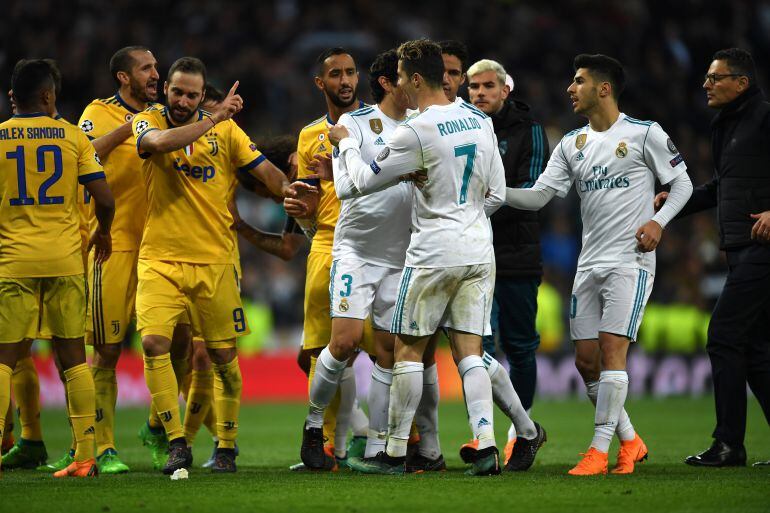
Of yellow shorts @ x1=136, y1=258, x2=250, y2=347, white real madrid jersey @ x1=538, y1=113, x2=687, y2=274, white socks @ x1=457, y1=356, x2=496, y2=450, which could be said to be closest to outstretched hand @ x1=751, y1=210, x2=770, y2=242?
white real madrid jersey @ x1=538, y1=113, x2=687, y2=274

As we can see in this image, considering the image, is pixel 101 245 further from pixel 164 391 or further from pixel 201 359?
pixel 201 359

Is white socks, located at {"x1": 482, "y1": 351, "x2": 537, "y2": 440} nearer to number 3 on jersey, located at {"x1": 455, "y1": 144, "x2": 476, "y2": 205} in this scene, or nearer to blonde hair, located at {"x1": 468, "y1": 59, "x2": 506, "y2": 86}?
number 3 on jersey, located at {"x1": 455, "y1": 144, "x2": 476, "y2": 205}

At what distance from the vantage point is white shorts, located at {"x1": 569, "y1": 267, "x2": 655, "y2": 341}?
23.2ft

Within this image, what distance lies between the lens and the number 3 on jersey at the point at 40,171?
6973 mm

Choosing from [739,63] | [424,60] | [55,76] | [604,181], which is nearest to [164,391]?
[55,76]

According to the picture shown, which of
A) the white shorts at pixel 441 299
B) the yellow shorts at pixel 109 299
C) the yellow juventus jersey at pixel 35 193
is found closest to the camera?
the white shorts at pixel 441 299

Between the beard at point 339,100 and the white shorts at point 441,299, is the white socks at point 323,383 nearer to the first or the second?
the white shorts at point 441,299

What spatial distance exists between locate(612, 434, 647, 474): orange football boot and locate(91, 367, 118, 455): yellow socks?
140 inches

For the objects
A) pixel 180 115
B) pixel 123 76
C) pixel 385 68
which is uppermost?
pixel 123 76

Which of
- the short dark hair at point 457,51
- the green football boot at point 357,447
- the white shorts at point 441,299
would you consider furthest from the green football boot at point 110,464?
the short dark hair at point 457,51

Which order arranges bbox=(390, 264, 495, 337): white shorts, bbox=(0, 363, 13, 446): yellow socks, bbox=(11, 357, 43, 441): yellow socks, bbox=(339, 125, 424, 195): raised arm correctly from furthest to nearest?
bbox=(11, 357, 43, 441): yellow socks, bbox=(0, 363, 13, 446): yellow socks, bbox=(390, 264, 495, 337): white shorts, bbox=(339, 125, 424, 195): raised arm

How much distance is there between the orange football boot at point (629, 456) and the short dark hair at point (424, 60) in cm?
269

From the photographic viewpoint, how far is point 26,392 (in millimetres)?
8492

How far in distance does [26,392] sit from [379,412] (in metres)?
2.95
